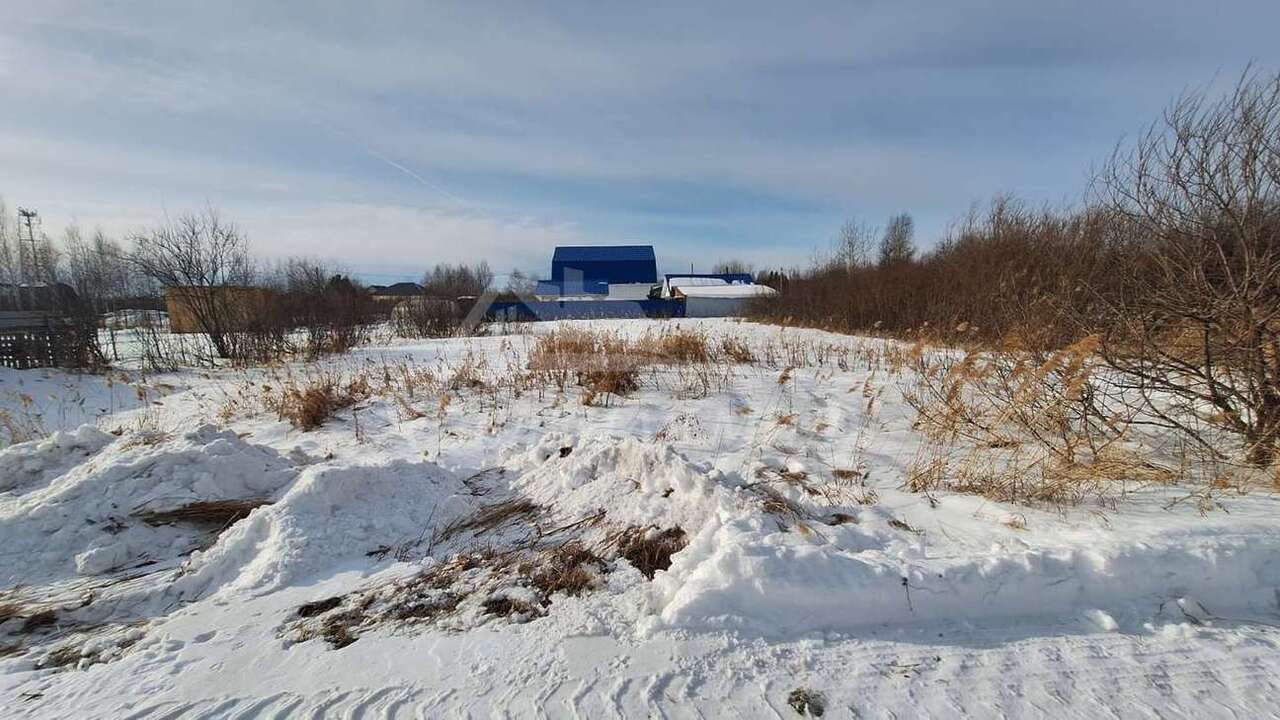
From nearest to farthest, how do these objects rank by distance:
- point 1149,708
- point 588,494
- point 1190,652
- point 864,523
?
point 1149,708 < point 1190,652 < point 864,523 < point 588,494

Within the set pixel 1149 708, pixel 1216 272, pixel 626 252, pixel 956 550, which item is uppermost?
pixel 626 252

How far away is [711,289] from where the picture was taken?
37.1 m

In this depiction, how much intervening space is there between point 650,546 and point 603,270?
139ft

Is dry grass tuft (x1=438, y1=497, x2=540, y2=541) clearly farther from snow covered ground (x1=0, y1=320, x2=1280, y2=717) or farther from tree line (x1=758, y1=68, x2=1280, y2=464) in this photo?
tree line (x1=758, y1=68, x2=1280, y2=464)

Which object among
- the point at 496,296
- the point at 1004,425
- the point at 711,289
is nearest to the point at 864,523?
the point at 1004,425

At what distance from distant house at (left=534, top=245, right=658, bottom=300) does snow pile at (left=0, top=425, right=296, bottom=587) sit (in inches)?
1431

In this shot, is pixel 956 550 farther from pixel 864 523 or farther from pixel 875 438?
pixel 875 438

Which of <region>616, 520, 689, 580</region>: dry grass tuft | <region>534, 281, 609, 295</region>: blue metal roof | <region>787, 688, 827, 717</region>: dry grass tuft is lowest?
<region>787, 688, 827, 717</region>: dry grass tuft

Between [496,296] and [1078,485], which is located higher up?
[496,296]

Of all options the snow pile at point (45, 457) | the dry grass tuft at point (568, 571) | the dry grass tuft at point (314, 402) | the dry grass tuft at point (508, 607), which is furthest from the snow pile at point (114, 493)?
the dry grass tuft at point (568, 571)

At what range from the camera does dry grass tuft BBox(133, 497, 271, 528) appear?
319cm

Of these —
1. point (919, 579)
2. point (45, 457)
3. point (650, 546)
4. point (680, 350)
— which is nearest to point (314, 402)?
point (45, 457)

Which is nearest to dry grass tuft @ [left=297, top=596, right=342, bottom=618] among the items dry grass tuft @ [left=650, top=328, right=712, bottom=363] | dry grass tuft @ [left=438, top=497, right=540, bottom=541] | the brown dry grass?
dry grass tuft @ [left=438, top=497, right=540, bottom=541]

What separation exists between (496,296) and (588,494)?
Result: 28.8 metres
